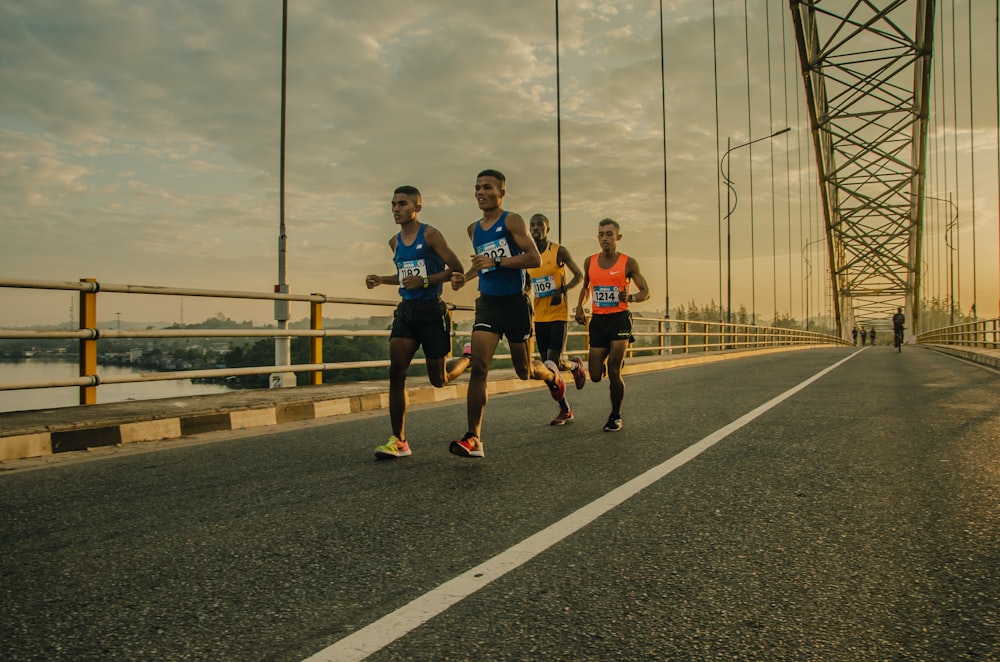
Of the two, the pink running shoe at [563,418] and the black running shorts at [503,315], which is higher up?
the black running shorts at [503,315]

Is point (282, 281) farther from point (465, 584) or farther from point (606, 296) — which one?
point (465, 584)

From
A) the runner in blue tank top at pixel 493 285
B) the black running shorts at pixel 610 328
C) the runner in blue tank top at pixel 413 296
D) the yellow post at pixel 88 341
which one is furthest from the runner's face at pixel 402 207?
the yellow post at pixel 88 341

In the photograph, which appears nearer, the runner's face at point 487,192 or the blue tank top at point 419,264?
the runner's face at point 487,192

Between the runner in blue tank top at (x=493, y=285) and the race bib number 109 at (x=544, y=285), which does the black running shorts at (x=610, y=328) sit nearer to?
the race bib number 109 at (x=544, y=285)

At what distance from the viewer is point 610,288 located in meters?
7.38

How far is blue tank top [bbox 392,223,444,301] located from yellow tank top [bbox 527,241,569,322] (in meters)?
2.69

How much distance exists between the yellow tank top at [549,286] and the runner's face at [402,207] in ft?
9.17

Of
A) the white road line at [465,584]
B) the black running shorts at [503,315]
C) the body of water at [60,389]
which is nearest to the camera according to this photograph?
the white road line at [465,584]

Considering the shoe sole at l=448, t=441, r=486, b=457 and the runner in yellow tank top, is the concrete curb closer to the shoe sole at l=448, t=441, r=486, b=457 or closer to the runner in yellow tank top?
the runner in yellow tank top

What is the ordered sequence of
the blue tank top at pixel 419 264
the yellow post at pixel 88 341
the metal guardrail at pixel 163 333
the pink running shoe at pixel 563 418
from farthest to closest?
1. the pink running shoe at pixel 563 418
2. the yellow post at pixel 88 341
3. the metal guardrail at pixel 163 333
4. the blue tank top at pixel 419 264

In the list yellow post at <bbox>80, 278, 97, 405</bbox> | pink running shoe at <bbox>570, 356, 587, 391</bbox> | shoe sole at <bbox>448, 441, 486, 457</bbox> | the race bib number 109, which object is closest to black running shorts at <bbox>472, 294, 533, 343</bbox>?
shoe sole at <bbox>448, 441, 486, 457</bbox>

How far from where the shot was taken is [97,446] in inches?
238

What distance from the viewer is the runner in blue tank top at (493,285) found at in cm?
539

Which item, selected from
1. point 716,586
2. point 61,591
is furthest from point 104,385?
point 716,586
